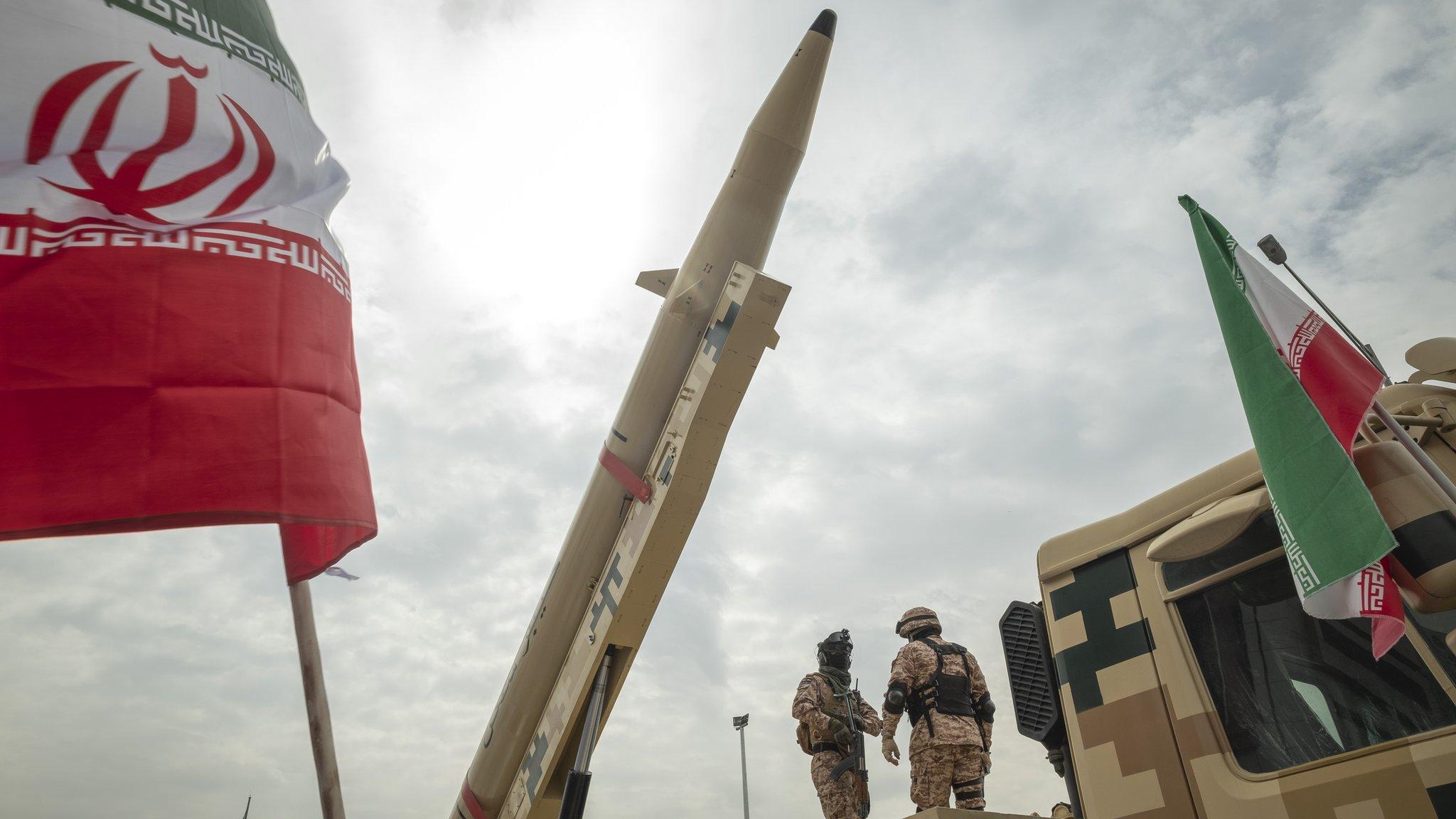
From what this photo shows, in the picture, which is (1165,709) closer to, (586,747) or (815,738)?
(586,747)

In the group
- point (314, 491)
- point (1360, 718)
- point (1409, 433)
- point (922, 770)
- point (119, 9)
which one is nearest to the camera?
point (1360, 718)

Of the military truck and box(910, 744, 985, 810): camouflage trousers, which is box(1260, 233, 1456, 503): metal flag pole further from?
box(910, 744, 985, 810): camouflage trousers

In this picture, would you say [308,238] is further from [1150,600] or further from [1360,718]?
[1360,718]

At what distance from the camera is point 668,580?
195 inches

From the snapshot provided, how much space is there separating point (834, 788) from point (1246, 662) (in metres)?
4.47

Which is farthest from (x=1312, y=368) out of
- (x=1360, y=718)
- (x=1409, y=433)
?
(x=1360, y=718)

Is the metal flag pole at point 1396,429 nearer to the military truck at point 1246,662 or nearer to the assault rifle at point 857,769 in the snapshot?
the military truck at point 1246,662

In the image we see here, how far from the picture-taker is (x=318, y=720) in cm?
268

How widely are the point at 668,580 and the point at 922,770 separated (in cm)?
187

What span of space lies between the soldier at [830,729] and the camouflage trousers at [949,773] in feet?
4.67

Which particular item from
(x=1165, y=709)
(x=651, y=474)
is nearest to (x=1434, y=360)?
(x=1165, y=709)

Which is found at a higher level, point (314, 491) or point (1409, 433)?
point (314, 491)

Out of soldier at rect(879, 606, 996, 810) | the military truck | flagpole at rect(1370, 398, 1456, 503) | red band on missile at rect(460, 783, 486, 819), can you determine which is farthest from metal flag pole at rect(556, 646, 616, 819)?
flagpole at rect(1370, 398, 1456, 503)

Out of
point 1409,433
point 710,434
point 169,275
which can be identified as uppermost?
point 710,434
